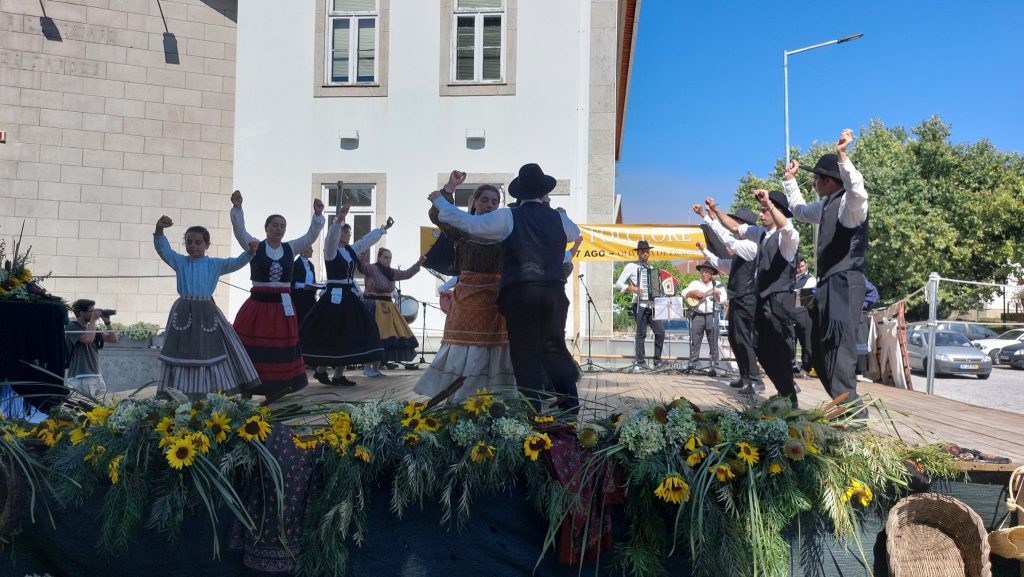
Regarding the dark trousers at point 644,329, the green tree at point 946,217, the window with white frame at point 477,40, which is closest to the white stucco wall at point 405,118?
the window with white frame at point 477,40

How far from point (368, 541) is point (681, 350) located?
1006cm

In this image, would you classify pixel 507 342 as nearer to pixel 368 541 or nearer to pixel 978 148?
pixel 368 541

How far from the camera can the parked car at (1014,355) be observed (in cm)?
2297

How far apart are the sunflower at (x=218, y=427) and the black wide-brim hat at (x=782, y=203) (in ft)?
12.7

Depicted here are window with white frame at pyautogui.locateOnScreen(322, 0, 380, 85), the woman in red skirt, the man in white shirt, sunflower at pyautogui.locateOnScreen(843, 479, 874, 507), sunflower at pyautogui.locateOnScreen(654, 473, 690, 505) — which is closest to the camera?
sunflower at pyautogui.locateOnScreen(654, 473, 690, 505)

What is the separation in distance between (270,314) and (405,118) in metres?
7.53

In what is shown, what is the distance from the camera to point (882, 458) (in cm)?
322

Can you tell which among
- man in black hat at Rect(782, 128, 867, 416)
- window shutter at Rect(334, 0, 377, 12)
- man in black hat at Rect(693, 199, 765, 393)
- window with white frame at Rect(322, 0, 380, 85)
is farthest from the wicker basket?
window shutter at Rect(334, 0, 377, 12)

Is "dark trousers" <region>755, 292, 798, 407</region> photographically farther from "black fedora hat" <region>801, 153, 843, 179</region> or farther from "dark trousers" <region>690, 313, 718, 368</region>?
"dark trousers" <region>690, 313, 718, 368</region>

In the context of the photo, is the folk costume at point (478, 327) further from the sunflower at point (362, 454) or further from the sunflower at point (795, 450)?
the sunflower at point (795, 450)

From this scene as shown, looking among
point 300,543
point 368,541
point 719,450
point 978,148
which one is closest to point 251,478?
point 300,543

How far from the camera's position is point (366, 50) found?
13789 mm

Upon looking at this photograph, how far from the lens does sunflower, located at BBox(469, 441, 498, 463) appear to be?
320 cm

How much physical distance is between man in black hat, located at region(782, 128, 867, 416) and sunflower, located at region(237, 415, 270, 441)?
3.06m
